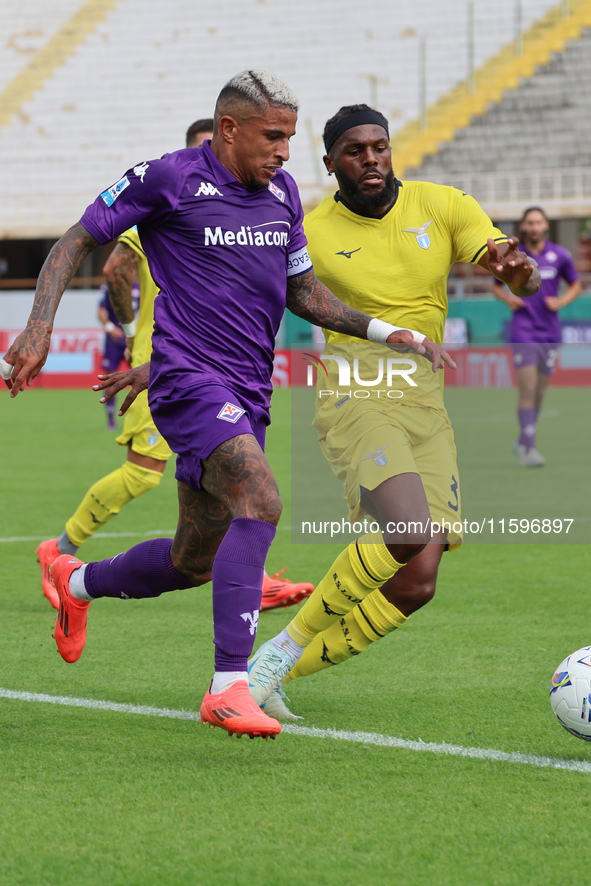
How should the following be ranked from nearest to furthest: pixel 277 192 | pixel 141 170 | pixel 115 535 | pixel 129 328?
1. pixel 141 170
2. pixel 277 192
3. pixel 129 328
4. pixel 115 535

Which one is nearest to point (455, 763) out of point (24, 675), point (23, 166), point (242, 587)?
point (242, 587)

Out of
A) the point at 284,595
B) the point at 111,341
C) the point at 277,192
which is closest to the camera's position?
the point at 277,192

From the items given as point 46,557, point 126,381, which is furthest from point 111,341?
point 126,381

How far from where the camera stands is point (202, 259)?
3781 millimetres

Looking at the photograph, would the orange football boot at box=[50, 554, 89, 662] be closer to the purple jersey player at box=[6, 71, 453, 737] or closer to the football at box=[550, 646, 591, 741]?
the purple jersey player at box=[6, 71, 453, 737]

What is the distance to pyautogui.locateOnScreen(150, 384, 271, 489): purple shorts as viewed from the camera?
3598 millimetres

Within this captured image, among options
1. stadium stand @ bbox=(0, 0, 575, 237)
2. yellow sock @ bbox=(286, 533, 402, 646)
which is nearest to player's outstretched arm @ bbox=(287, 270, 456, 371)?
yellow sock @ bbox=(286, 533, 402, 646)

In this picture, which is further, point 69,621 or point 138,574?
point 69,621

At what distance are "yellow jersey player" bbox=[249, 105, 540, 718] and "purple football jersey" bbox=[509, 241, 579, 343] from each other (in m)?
7.89

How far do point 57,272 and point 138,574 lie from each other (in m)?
1.08

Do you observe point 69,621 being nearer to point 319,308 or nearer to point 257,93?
point 319,308

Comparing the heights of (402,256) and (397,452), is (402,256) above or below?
above

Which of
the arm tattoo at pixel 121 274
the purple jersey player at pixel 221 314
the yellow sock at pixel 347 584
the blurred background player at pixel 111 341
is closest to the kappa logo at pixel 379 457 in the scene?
the yellow sock at pixel 347 584

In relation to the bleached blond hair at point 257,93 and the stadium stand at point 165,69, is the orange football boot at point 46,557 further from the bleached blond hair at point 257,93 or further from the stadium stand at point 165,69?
the stadium stand at point 165,69
